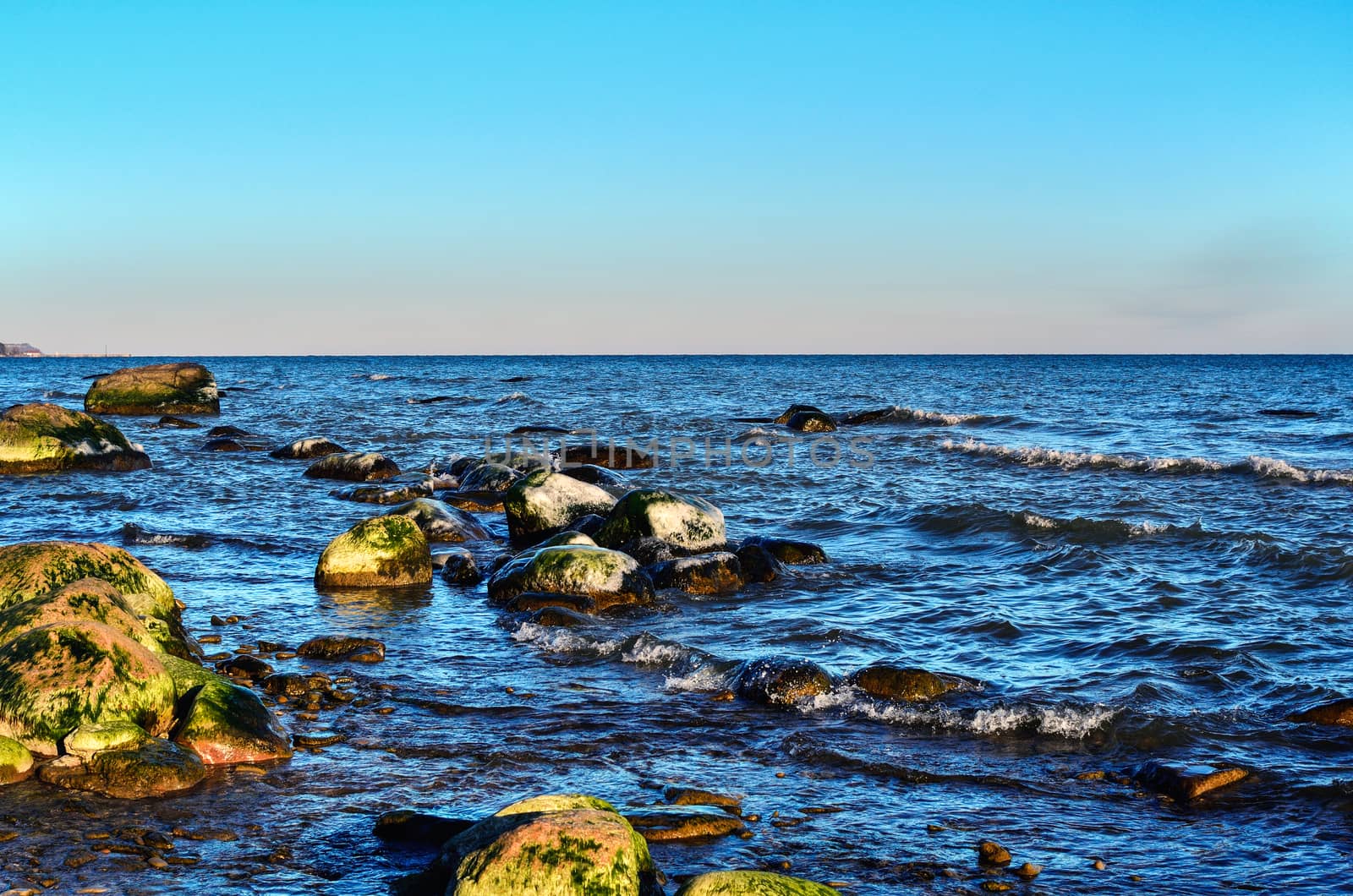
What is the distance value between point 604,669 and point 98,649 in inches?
146

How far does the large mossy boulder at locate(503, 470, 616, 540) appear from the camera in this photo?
1470 centimetres

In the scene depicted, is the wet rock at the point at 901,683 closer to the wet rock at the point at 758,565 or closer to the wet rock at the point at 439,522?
the wet rock at the point at 758,565

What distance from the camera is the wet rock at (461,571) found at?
11945 millimetres

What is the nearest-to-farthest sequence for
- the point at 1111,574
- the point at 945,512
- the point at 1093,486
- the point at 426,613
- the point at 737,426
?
the point at 426,613
the point at 1111,574
the point at 945,512
the point at 1093,486
the point at 737,426

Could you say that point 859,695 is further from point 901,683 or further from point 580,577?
point 580,577

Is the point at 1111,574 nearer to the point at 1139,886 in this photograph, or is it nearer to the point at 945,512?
the point at 945,512

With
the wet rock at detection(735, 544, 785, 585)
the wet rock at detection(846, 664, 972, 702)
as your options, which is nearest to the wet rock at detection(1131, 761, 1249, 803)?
the wet rock at detection(846, 664, 972, 702)

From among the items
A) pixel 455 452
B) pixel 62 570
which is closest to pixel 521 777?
pixel 62 570

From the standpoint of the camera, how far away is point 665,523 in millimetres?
13203

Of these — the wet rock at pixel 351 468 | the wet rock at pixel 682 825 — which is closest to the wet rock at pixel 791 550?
the wet rock at pixel 682 825

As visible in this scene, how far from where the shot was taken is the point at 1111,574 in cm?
1219

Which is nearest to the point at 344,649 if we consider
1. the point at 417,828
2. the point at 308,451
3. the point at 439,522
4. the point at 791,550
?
the point at 417,828

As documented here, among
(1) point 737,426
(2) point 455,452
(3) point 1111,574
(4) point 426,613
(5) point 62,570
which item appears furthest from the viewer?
(1) point 737,426

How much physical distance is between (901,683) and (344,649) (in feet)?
14.5
